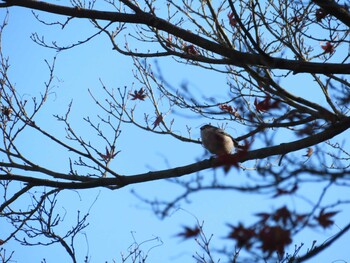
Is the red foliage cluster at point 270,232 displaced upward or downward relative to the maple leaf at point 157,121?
downward

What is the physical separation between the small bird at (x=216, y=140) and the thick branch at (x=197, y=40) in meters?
2.31

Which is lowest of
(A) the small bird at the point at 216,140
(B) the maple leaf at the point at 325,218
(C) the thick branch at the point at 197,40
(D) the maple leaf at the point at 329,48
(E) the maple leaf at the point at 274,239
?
(E) the maple leaf at the point at 274,239

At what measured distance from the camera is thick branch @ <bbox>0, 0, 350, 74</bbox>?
3906mm

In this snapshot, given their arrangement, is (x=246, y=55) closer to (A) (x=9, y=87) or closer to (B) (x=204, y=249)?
(B) (x=204, y=249)

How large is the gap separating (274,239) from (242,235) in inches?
8.3

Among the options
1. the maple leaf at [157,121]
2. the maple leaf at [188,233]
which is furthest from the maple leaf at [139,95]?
the maple leaf at [188,233]

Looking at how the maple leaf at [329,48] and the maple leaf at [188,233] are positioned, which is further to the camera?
the maple leaf at [329,48]

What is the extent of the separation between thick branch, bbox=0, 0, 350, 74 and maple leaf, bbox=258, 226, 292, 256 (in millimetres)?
1567

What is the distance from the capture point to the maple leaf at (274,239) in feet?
8.42

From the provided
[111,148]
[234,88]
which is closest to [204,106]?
[234,88]

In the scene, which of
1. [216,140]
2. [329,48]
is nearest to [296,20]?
[329,48]

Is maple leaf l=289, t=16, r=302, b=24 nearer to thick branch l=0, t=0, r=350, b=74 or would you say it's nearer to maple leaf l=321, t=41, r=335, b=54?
maple leaf l=321, t=41, r=335, b=54

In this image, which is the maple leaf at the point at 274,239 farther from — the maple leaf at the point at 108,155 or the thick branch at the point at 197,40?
the maple leaf at the point at 108,155

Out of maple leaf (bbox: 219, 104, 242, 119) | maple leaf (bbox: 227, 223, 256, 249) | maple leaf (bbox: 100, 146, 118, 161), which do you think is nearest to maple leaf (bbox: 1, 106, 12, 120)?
maple leaf (bbox: 100, 146, 118, 161)
